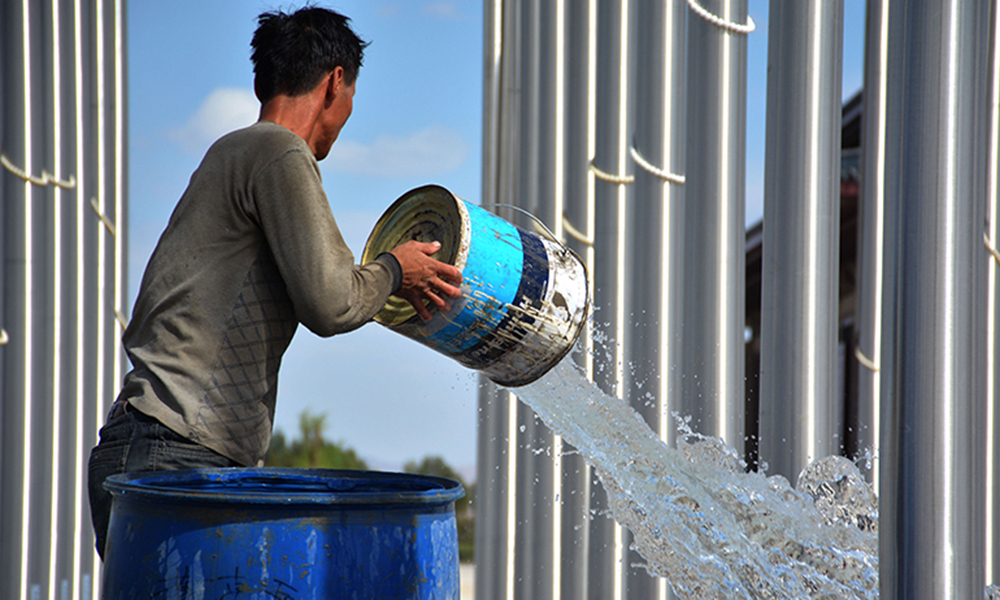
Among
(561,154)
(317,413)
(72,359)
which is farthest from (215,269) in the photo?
(317,413)

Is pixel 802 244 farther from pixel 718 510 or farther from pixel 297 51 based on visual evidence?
pixel 297 51

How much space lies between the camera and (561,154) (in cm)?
320

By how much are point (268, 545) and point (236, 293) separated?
0.45m

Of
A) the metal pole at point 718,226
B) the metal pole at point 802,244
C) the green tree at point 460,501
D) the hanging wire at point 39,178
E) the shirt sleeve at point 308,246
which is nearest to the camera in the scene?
the shirt sleeve at point 308,246

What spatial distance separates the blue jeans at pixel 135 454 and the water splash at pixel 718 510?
1199mm

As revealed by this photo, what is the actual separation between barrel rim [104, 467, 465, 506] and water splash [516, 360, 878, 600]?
107cm

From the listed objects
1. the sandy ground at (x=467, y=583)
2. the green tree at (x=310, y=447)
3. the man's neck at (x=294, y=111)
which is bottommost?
the sandy ground at (x=467, y=583)

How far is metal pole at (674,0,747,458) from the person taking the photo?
2539 millimetres

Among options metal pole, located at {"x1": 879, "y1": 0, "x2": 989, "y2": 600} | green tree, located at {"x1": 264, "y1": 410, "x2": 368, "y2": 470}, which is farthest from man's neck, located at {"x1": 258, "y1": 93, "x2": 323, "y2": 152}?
green tree, located at {"x1": 264, "y1": 410, "x2": 368, "y2": 470}

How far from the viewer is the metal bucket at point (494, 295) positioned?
5.78 ft

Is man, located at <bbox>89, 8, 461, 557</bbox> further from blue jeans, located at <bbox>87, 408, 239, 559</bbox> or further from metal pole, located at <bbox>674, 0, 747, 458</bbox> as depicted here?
metal pole, located at <bbox>674, 0, 747, 458</bbox>

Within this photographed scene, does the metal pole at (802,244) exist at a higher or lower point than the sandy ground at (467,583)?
higher

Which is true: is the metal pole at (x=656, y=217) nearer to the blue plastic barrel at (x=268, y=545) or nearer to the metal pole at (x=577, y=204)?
the metal pole at (x=577, y=204)

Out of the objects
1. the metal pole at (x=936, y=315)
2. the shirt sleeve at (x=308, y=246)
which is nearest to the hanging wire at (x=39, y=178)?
the shirt sleeve at (x=308, y=246)
